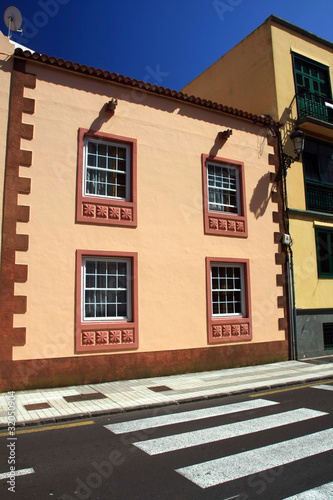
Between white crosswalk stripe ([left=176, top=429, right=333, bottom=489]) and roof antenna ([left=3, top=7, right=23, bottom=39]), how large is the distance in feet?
34.3

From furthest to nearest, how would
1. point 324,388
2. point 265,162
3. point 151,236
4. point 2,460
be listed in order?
point 265,162, point 151,236, point 324,388, point 2,460

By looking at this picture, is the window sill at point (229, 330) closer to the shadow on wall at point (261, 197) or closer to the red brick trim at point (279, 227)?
the red brick trim at point (279, 227)

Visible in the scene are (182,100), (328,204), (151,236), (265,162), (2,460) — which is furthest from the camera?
(328,204)

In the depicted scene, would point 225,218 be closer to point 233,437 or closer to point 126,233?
point 126,233

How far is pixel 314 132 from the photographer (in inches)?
594

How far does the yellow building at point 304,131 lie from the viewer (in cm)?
1375

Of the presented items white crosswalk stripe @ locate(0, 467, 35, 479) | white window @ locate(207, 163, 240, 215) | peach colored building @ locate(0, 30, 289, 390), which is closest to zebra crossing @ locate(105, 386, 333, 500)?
white crosswalk stripe @ locate(0, 467, 35, 479)

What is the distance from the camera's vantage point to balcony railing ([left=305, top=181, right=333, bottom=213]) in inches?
572

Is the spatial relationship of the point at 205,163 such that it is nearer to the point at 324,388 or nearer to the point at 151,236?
the point at 151,236

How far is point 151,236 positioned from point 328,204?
7.86 m

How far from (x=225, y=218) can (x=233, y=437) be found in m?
7.59

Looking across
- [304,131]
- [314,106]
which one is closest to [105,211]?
[304,131]

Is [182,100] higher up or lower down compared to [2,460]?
higher up

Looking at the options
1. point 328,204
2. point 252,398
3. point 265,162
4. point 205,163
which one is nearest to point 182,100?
point 205,163
